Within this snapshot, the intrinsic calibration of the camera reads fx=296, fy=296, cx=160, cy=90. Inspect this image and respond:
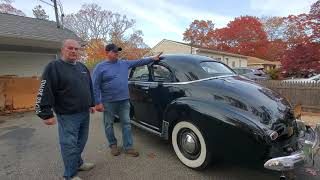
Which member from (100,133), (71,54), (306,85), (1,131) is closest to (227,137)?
(71,54)

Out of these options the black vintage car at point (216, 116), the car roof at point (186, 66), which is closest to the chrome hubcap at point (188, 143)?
the black vintage car at point (216, 116)

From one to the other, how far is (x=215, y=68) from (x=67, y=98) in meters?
2.57

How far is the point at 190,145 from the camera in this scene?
4312mm

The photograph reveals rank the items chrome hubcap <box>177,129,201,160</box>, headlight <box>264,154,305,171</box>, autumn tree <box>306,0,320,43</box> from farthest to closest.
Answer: autumn tree <box>306,0,320,43</box>, chrome hubcap <box>177,129,201,160</box>, headlight <box>264,154,305,171</box>

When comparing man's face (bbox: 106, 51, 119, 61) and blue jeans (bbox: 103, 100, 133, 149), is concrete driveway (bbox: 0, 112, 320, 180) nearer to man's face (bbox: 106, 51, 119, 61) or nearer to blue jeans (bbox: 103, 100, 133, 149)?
blue jeans (bbox: 103, 100, 133, 149)

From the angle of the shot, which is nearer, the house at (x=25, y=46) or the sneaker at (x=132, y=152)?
the sneaker at (x=132, y=152)

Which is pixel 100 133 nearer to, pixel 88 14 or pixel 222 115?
pixel 222 115

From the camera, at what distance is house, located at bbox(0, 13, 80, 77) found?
999cm

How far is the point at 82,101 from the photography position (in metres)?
3.86

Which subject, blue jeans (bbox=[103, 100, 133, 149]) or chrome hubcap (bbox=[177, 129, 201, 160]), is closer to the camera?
chrome hubcap (bbox=[177, 129, 201, 160])

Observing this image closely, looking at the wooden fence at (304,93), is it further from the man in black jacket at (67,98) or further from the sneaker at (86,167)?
the man in black jacket at (67,98)

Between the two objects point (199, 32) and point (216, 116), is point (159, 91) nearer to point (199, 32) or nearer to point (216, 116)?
point (216, 116)

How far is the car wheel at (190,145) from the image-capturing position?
4.12 meters

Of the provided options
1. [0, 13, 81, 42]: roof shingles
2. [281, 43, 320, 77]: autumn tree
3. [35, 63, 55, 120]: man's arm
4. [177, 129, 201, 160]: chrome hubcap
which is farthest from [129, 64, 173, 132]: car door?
[281, 43, 320, 77]: autumn tree
